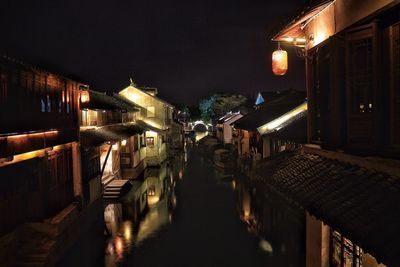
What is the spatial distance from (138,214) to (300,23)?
1805 cm

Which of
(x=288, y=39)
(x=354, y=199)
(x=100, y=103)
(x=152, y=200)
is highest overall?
(x=288, y=39)

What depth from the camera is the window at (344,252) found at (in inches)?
304

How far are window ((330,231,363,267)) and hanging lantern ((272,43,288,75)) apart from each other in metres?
6.93

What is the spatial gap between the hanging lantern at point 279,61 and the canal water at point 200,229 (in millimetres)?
8237

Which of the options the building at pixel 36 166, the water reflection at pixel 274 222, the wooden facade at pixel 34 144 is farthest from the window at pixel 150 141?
the building at pixel 36 166

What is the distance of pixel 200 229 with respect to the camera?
69.5ft

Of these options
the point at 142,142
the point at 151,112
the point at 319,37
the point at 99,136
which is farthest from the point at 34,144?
the point at 151,112

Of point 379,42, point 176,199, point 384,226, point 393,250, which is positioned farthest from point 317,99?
point 176,199

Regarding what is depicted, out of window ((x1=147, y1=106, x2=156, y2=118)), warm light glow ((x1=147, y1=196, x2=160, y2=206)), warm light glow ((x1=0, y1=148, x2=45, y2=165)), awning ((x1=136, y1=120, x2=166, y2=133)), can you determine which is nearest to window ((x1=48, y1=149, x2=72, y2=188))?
warm light glow ((x1=0, y1=148, x2=45, y2=165))

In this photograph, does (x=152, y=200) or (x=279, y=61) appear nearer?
(x=279, y=61)

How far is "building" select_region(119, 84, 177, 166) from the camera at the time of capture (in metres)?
47.5

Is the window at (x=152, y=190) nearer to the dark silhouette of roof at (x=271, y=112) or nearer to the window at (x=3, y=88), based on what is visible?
the dark silhouette of roof at (x=271, y=112)

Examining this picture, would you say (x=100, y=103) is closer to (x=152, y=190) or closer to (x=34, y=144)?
(x=152, y=190)

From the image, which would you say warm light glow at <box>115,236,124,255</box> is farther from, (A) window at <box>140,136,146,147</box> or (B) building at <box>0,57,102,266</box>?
(A) window at <box>140,136,146,147</box>
